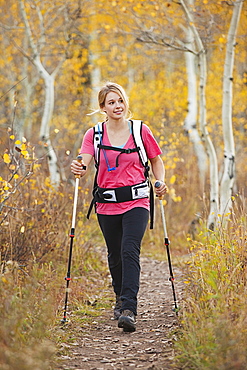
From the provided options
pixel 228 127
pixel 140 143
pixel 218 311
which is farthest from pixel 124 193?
pixel 228 127

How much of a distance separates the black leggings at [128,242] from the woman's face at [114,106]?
87cm

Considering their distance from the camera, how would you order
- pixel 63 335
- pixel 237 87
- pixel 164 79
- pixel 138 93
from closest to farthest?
1. pixel 63 335
2. pixel 237 87
3. pixel 138 93
4. pixel 164 79

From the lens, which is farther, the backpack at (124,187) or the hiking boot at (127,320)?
the backpack at (124,187)

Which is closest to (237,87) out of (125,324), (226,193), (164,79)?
(164,79)

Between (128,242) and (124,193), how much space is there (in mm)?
416

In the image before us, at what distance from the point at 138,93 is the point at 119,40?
2045 millimetres

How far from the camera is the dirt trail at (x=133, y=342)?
3719 mm

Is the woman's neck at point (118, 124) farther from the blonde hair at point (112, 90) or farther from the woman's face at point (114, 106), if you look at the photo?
the blonde hair at point (112, 90)

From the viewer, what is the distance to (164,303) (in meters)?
5.59

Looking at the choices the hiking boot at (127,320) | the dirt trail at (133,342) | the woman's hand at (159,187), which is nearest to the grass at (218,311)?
the dirt trail at (133,342)

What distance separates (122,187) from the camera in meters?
4.50

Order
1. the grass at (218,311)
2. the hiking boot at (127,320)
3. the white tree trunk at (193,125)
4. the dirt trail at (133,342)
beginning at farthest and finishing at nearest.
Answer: the white tree trunk at (193,125) < the hiking boot at (127,320) < the dirt trail at (133,342) < the grass at (218,311)

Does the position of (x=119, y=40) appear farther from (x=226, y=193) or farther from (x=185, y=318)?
(x=185, y=318)

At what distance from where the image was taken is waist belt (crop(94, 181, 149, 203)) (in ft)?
14.8
